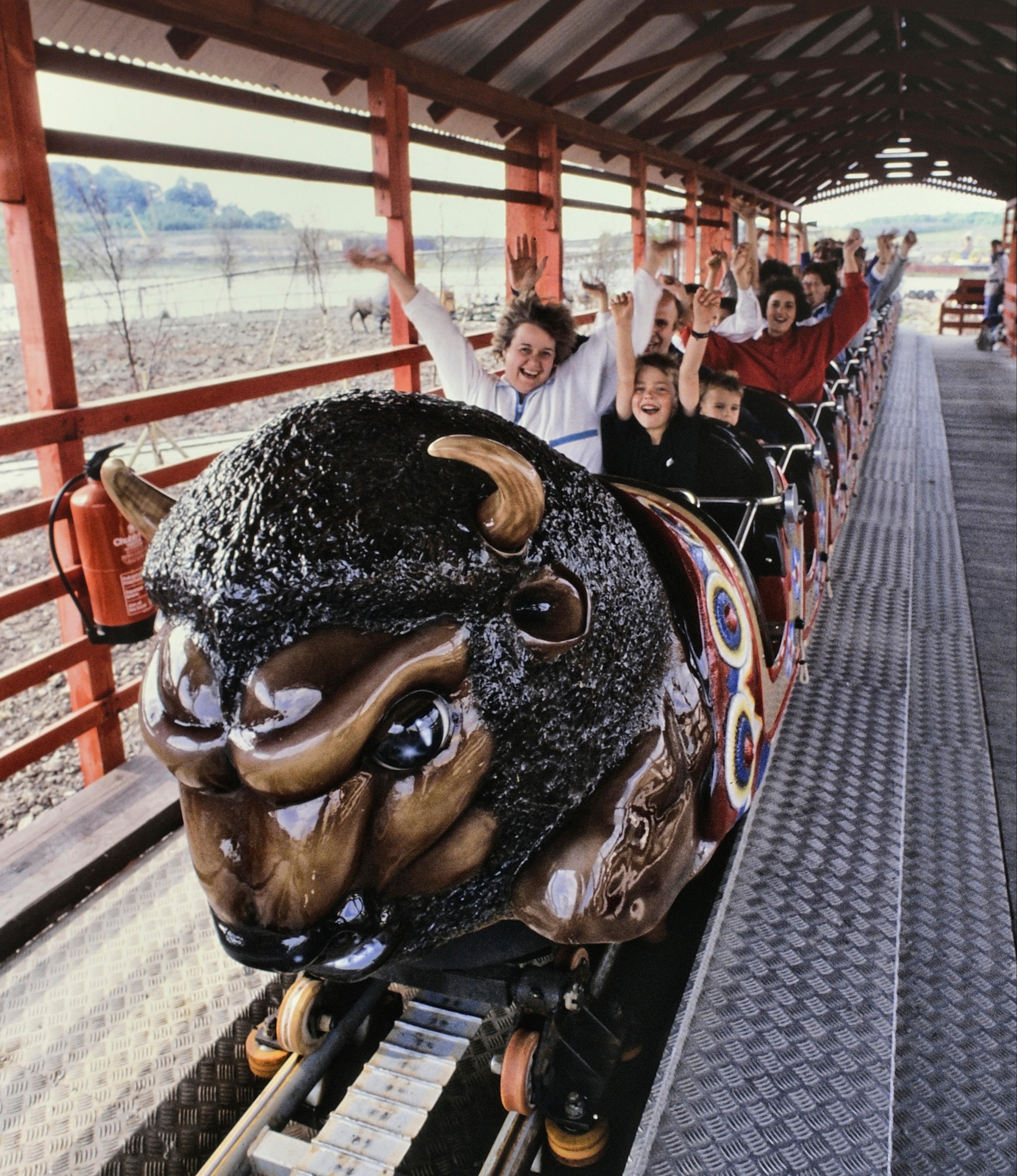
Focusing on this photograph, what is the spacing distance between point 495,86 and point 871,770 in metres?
Result: 4.38

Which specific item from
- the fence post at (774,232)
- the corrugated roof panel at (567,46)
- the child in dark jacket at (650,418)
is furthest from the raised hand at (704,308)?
the fence post at (774,232)

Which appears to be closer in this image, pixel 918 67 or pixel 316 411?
pixel 316 411

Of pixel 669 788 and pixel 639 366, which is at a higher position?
pixel 639 366

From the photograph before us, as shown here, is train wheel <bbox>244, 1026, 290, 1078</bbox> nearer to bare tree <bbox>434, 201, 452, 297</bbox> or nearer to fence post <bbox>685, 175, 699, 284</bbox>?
bare tree <bbox>434, 201, 452, 297</bbox>

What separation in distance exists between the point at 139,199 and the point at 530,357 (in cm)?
234

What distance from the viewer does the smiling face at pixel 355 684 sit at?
0.86m

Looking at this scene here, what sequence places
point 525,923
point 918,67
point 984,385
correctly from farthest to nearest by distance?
point 984,385
point 918,67
point 525,923

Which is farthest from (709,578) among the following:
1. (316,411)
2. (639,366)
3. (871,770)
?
(871,770)

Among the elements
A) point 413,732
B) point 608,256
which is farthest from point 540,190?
point 413,732

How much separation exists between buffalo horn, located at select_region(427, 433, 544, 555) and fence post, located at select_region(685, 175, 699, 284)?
10319mm

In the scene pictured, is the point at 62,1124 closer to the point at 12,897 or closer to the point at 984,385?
the point at 12,897

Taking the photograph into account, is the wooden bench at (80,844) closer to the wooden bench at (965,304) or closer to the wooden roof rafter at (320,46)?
the wooden roof rafter at (320,46)

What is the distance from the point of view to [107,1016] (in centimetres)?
172

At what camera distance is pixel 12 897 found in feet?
7.23
